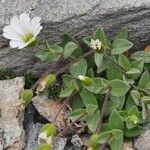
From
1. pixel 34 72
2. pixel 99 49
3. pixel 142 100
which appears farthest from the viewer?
pixel 34 72

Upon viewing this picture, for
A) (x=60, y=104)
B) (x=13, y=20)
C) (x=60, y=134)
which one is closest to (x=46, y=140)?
(x=60, y=134)

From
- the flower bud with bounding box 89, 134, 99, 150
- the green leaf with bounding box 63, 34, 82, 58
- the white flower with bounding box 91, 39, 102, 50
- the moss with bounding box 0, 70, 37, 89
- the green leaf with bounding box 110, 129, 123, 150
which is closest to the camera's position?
the white flower with bounding box 91, 39, 102, 50

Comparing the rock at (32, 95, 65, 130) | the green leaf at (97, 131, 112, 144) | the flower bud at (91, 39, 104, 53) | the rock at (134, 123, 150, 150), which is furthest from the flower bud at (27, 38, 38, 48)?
the rock at (134, 123, 150, 150)

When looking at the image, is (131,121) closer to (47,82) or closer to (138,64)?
(138,64)

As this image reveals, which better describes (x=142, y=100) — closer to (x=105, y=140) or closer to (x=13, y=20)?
(x=105, y=140)

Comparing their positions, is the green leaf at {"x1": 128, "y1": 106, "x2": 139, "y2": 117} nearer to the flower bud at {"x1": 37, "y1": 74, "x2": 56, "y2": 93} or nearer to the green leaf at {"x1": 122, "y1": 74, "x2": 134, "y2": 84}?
the green leaf at {"x1": 122, "y1": 74, "x2": 134, "y2": 84}

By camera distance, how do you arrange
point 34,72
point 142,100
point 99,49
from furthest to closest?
point 34,72
point 142,100
point 99,49
